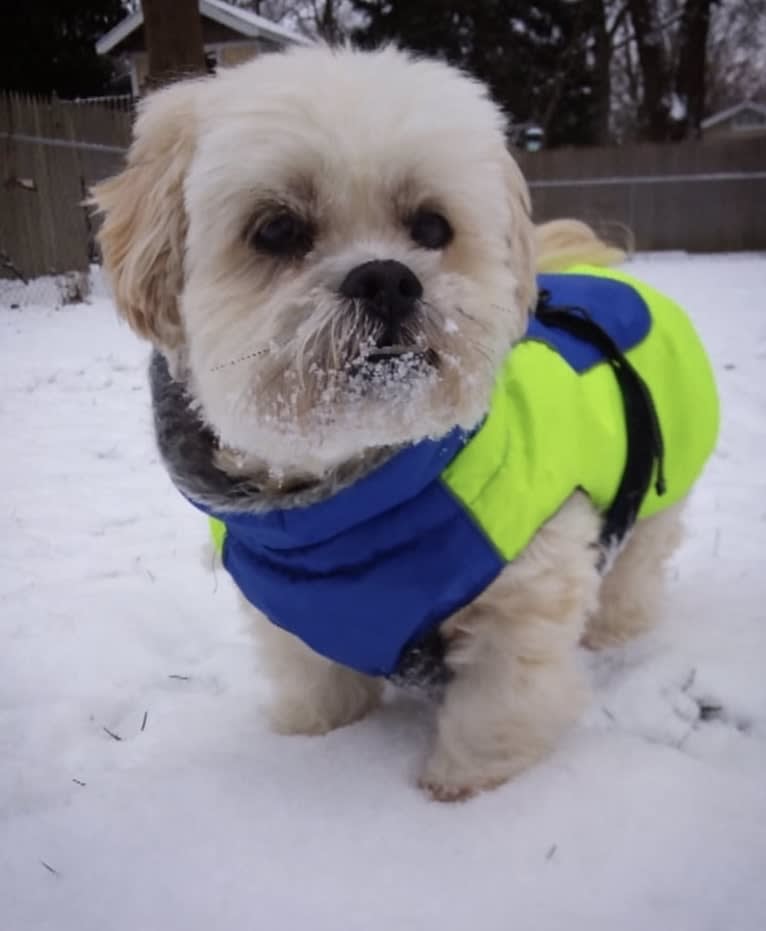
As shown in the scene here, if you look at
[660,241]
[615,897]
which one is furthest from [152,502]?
[660,241]

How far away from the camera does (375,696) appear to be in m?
2.52

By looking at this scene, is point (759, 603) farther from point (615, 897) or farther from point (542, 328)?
point (615, 897)

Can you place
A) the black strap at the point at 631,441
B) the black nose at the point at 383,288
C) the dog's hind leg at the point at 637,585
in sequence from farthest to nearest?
the dog's hind leg at the point at 637,585 < the black strap at the point at 631,441 < the black nose at the point at 383,288

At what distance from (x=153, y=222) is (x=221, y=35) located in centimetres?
1759

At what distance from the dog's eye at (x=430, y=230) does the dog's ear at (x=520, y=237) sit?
0.81 feet

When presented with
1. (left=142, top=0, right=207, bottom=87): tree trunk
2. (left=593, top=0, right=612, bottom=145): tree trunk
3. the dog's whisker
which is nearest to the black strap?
the dog's whisker

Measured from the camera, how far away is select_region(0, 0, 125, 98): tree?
17438mm

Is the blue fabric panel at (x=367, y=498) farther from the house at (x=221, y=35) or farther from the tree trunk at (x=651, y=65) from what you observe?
the tree trunk at (x=651, y=65)

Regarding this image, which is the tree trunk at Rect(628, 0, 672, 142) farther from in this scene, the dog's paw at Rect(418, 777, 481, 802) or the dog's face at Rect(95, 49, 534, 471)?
the dog's paw at Rect(418, 777, 481, 802)

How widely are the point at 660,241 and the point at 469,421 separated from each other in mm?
17726

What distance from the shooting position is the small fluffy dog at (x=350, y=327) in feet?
5.81

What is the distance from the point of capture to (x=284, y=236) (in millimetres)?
1902

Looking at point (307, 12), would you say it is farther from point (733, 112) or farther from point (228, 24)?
point (733, 112)

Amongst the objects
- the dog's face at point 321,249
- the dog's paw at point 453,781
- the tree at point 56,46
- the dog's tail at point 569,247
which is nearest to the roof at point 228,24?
the tree at point 56,46
